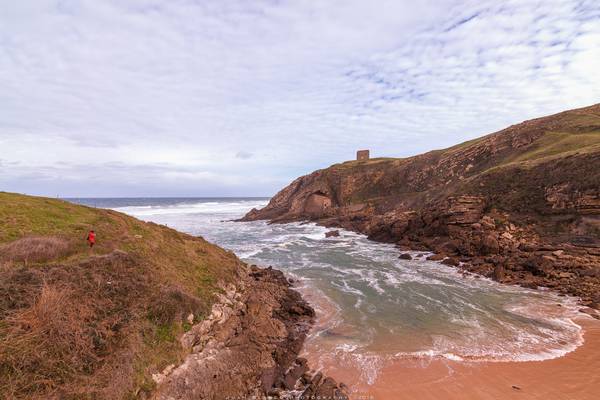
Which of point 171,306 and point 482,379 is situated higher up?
point 171,306

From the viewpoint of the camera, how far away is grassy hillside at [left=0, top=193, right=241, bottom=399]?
243 inches

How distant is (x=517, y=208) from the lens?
27734 millimetres

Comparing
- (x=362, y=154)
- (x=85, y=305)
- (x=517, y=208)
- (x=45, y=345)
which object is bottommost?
(x=45, y=345)

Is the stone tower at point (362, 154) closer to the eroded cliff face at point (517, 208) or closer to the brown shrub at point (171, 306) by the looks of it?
the eroded cliff face at point (517, 208)

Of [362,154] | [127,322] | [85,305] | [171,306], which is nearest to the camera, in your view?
[85,305]

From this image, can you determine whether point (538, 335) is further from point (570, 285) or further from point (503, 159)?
point (503, 159)

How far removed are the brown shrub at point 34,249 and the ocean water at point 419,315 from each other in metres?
10.1

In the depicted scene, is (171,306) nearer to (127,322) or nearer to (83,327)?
(127,322)

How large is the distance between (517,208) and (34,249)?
116 feet

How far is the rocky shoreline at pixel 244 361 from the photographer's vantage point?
319 inches

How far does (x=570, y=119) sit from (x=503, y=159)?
11.4 m

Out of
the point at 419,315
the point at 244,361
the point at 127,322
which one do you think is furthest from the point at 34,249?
the point at 419,315

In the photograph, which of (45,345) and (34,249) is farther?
(34,249)

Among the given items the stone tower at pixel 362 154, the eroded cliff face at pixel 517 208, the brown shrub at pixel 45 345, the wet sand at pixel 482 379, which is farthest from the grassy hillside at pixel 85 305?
the stone tower at pixel 362 154
